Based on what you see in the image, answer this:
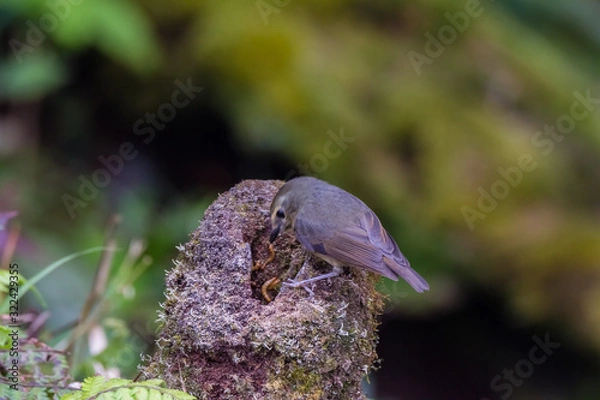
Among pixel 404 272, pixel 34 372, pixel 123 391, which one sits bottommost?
pixel 34 372

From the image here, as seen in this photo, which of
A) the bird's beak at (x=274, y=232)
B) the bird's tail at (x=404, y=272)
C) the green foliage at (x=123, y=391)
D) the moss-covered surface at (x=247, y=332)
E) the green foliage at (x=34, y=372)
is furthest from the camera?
the bird's tail at (x=404, y=272)

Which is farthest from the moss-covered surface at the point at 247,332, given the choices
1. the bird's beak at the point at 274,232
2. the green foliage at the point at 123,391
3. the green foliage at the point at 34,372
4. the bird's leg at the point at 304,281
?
the green foliage at the point at 34,372

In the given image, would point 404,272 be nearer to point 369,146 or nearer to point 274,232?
point 274,232

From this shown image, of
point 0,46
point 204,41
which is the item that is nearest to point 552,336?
point 204,41

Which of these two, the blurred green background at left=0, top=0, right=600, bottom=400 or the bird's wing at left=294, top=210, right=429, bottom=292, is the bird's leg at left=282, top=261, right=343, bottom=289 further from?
the blurred green background at left=0, top=0, right=600, bottom=400

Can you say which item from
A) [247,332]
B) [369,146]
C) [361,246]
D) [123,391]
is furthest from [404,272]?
[369,146]

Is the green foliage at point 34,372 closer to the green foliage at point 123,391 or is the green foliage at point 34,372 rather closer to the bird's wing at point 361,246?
the green foliage at point 123,391

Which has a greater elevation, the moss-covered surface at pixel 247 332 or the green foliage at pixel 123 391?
the moss-covered surface at pixel 247 332
